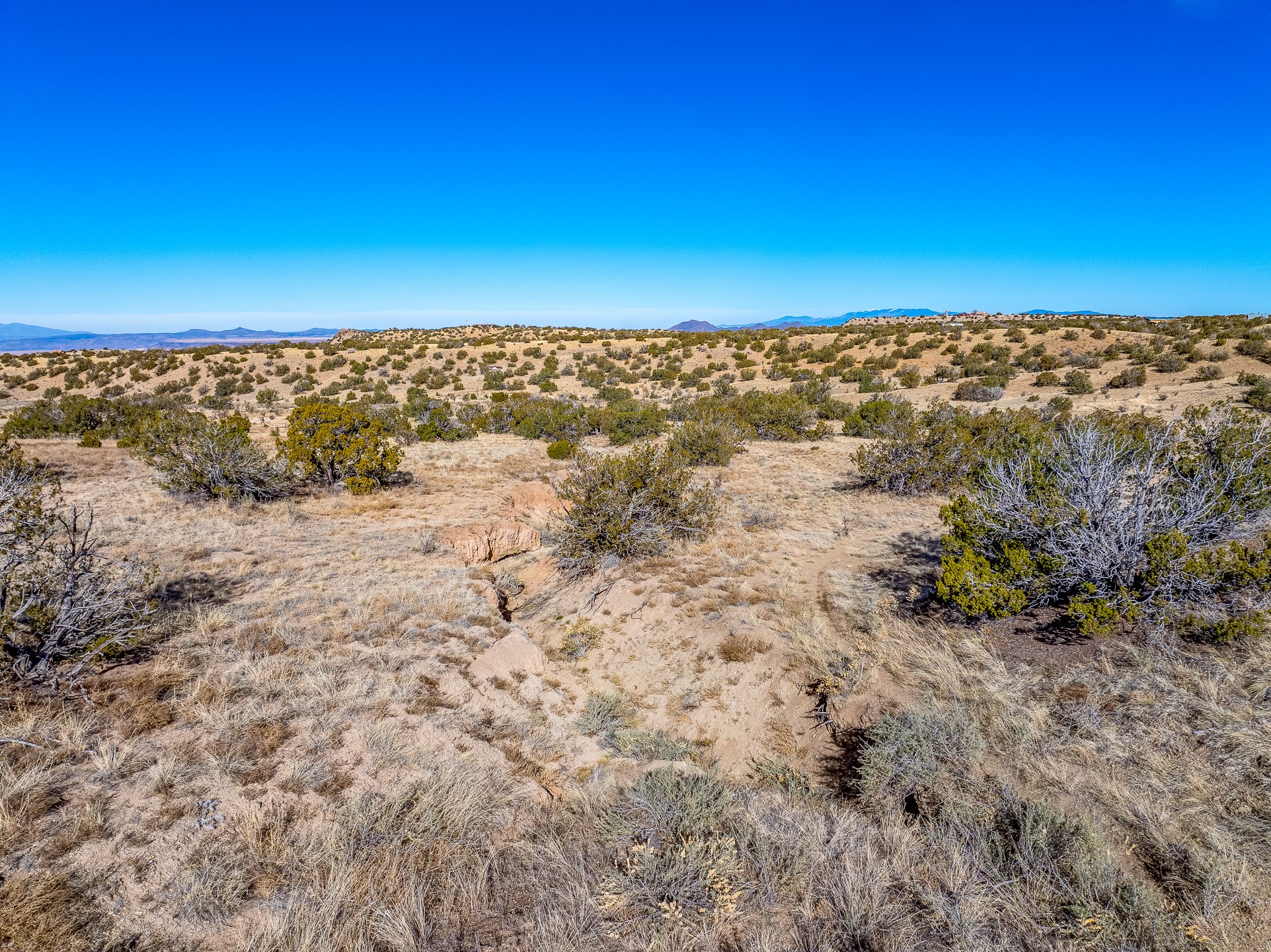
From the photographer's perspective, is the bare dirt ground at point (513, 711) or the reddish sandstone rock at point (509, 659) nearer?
the bare dirt ground at point (513, 711)

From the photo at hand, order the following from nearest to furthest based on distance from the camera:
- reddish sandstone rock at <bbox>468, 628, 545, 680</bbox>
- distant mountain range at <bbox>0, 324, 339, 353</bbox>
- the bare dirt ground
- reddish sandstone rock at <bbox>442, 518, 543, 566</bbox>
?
the bare dirt ground
reddish sandstone rock at <bbox>468, 628, 545, 680</bbox>
reddish sandstone rock at <bbox>442, 518, 543, 566</bbox>
distant mountain range at <bbox>0, 324, 339, 353</bbox>

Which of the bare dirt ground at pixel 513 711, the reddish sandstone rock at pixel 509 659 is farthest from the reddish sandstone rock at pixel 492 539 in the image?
the reddish sandstone rock at pixel 509 659

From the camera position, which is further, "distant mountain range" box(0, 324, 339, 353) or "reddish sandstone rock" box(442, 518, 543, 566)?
"distant mountain range" box(0, 324, 339, 353)

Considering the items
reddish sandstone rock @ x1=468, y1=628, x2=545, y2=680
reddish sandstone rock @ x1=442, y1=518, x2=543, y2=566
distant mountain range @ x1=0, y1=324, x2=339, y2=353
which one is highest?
distant mountain range @ x1=0, y1=324, x2=339, y2=353

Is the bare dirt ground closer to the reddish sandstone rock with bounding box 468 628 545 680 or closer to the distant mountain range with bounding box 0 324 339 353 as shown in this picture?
the reddish sandstone rock with bounding box 468 628 545 680

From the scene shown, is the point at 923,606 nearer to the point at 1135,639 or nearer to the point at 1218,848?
the point at 1135,639

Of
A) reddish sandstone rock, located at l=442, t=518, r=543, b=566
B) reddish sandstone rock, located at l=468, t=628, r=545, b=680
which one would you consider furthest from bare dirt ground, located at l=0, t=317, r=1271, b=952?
reddish sandstone rock, located at l=442, t=518, r=543, b=566

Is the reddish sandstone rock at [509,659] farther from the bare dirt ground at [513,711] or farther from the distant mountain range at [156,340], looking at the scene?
the distant mountain range at [156,340]

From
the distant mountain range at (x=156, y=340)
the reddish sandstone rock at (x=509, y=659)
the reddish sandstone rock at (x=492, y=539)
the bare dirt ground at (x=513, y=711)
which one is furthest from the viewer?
the distant mountain range at (x=156, y=340)

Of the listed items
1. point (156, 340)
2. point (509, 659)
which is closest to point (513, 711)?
point (509, 659)

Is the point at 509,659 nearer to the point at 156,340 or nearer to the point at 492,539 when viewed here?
the point at 492,539

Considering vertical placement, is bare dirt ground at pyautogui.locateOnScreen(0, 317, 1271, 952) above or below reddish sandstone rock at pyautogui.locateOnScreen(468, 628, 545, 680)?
above

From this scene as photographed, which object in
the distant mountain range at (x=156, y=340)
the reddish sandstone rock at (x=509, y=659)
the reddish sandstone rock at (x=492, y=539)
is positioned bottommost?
the reddish sandstone rock at (x=509, y=659)

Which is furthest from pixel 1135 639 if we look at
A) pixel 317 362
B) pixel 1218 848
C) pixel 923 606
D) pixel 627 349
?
pixel 317 362
